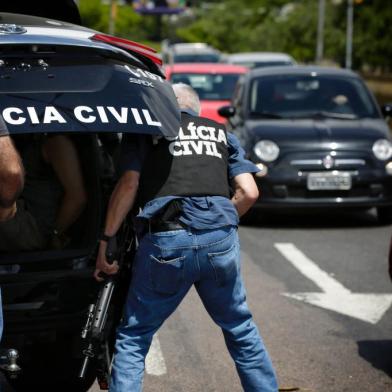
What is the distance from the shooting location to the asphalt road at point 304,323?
578 cm

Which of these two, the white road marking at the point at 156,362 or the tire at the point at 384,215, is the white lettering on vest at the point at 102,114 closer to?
the white road marking at the point at 156,362

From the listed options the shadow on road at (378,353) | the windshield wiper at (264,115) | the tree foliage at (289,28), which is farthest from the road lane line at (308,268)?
the tree foliage at (289,28)

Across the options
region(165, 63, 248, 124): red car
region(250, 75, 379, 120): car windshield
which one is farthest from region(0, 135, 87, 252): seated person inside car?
region(165, 63, 248, 124): red car

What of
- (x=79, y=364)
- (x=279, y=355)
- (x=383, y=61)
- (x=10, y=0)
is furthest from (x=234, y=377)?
(x=383, y=61)

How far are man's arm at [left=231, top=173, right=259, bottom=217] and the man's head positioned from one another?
1.29 metres

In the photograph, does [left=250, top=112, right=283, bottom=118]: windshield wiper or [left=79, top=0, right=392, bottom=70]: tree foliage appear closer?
[left=250, top=112, right=283, bottom=118]: windshield wiper

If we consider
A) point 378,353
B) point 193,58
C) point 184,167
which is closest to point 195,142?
point 184,167

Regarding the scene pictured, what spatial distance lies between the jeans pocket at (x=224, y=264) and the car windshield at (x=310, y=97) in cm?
724

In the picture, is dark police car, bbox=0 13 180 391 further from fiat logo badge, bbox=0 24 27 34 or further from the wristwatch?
the wristwatch

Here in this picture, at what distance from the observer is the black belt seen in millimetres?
4551

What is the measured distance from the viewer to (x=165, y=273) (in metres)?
4.55

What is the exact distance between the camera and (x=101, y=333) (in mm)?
4715

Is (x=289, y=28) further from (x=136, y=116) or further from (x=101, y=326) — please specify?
(x=136, y=116)

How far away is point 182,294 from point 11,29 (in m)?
1.35
